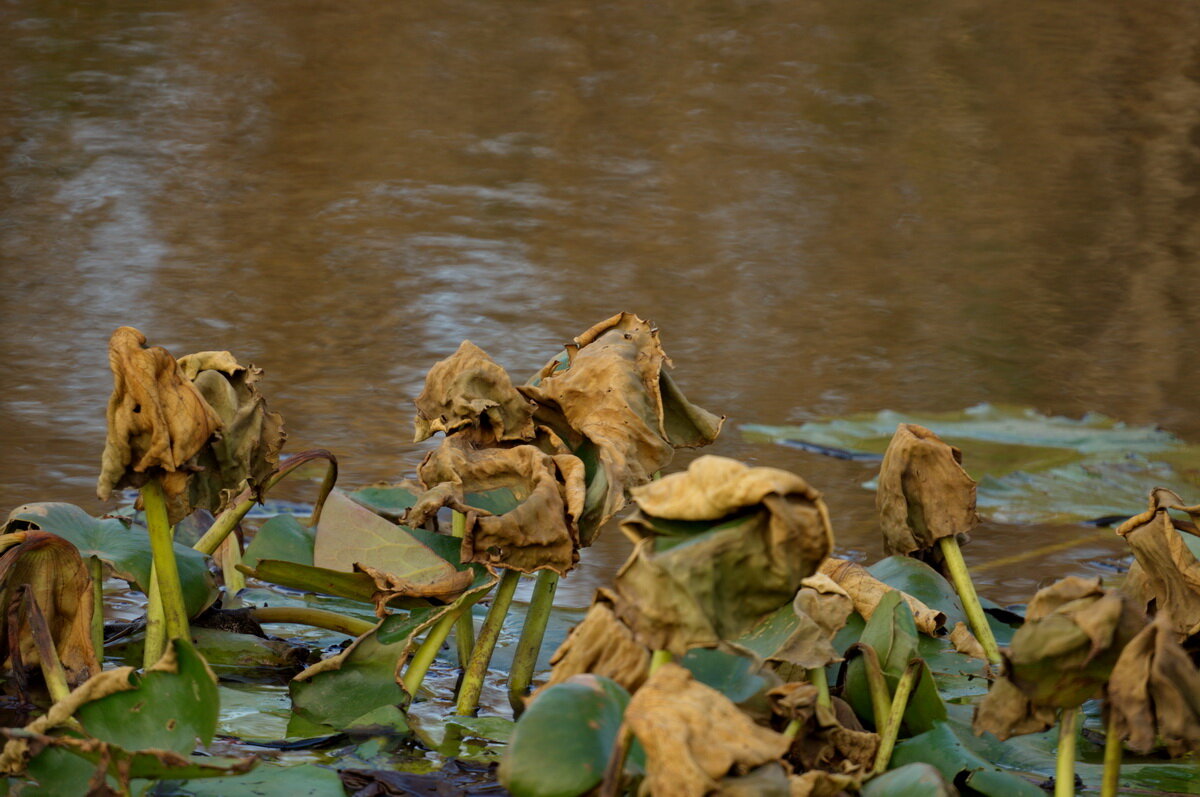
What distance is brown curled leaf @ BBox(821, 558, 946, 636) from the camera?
963 mm

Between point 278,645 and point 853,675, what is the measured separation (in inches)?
16.6

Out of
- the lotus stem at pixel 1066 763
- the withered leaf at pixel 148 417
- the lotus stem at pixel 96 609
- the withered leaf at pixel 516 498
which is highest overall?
the withered leaf at pixel 148 417

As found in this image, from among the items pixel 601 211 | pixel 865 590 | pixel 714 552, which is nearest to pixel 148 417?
pixel 714 552

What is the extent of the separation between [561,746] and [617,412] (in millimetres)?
291

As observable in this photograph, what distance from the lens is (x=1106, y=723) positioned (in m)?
0.64

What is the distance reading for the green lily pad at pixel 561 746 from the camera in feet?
2.05

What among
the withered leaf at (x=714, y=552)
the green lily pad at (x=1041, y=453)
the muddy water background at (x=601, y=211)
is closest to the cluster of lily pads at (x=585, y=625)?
the withered leaf at (x=714, y=552)

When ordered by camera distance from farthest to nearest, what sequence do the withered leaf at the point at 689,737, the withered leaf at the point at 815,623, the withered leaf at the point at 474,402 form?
the withered leaf at the point at 474,402
the withered leaf at the point at 815,623
the withered leaf at the point at 689,737

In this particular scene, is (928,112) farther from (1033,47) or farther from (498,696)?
(498,696)

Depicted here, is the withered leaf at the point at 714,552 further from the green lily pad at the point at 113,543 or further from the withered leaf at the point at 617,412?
the green lily pad at the point at 113,543

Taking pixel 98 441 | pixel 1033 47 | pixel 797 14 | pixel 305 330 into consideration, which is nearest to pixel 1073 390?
pixel 305 330

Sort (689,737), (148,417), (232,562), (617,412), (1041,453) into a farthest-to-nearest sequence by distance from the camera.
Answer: (1041,453), (232,562), (617,412), (148,417), (689,737)

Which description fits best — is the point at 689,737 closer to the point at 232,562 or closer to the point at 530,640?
the point at 530,640

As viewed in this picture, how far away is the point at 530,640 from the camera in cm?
97
